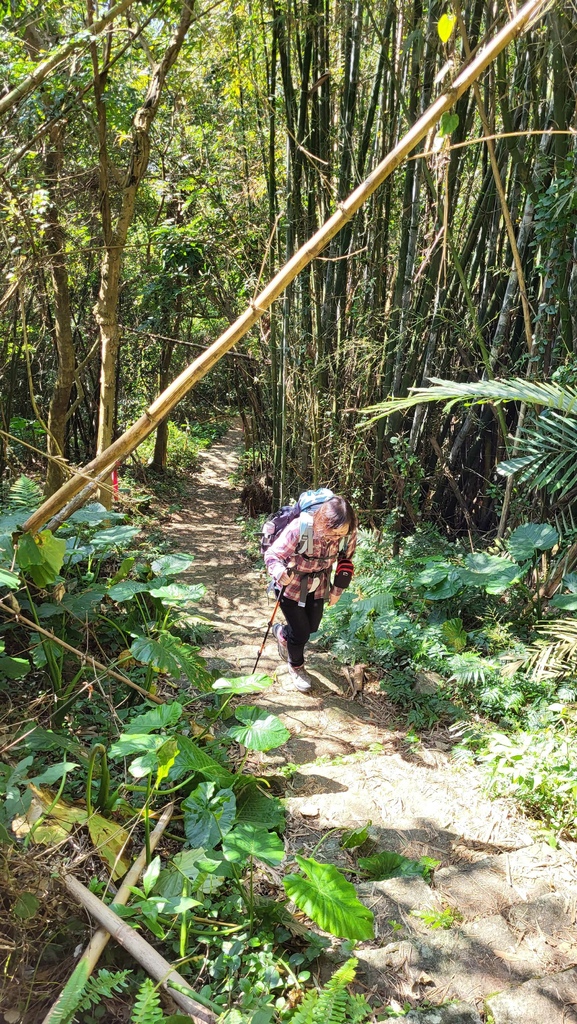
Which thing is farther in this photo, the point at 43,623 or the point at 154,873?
the point at 43,623

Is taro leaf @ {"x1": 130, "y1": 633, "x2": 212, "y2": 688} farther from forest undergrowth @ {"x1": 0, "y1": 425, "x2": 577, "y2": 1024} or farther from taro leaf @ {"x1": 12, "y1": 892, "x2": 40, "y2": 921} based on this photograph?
taro leaf @ {"x1": 12, "y1": 892, "x2": 40, "y2": 921}

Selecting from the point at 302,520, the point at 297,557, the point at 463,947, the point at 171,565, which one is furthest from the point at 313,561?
the point at 463,947

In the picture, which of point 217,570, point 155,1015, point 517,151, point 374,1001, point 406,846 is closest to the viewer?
point 155,1015

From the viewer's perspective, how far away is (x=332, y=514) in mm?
2965

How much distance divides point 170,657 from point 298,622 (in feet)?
3.25

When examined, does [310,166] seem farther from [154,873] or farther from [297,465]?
[154,873]

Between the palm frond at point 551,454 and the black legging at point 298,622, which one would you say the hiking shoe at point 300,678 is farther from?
the palm frond at point 551,454

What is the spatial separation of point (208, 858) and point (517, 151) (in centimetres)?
352

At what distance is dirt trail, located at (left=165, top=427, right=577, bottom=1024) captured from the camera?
154 centimetres

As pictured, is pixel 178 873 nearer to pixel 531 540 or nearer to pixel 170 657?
pixel 170 657

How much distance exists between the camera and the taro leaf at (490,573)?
3.38 metres

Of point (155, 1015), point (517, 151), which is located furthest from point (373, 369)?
point (155, 1015)

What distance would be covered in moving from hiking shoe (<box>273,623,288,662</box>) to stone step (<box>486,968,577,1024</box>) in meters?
→ 2.09

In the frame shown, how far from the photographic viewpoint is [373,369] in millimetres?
4590
